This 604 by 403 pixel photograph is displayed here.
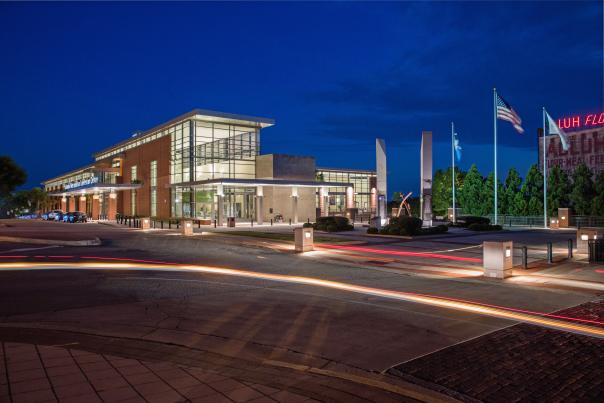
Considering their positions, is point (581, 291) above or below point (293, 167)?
below

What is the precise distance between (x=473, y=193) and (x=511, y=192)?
5.27 metres

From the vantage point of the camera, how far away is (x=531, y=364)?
6.55 meters

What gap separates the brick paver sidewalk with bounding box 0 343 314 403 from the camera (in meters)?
5.18

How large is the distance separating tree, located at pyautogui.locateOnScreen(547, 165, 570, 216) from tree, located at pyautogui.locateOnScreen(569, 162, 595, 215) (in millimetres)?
1394

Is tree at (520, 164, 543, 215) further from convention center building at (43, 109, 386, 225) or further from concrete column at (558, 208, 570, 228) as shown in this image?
convention center building at (43, 109, 386, 225)

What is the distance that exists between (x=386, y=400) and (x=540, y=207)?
51.2 m

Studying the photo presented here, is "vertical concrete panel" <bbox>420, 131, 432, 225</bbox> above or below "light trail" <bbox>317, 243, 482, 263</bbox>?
above

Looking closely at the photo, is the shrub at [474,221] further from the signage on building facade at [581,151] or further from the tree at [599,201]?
the signage on building facade at [581,151]

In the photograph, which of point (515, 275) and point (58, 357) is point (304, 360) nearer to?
point (58, 357)

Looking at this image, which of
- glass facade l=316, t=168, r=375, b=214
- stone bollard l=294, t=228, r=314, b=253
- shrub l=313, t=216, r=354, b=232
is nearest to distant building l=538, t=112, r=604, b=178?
glass facade l=316, t=168, r=375, b=214

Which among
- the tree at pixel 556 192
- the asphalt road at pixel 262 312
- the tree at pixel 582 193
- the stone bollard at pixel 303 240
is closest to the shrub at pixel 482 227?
the tree at pixel 556 192

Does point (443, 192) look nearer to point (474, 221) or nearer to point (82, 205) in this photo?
point (474, 221)

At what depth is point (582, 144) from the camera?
77.9 metres

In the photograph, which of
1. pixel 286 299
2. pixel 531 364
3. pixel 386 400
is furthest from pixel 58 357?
pixel 531 364
